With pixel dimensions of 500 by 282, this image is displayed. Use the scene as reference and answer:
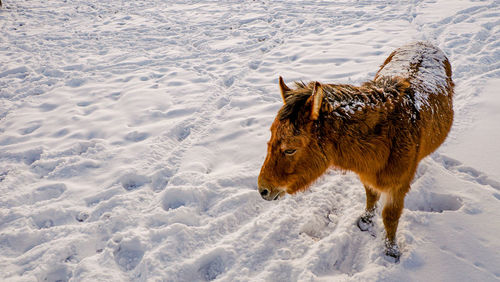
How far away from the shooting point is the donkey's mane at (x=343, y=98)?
93.4 inches

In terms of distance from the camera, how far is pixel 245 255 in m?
3.03

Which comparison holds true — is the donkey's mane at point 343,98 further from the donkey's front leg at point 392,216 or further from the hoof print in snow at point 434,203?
the hoof print in snow at point 434,203

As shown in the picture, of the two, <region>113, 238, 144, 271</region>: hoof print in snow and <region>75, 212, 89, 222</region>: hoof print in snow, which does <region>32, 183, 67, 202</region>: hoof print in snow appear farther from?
<region>113, 238, 144, 271</region>: hoof print in snow

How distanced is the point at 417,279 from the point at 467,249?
2.34 feet

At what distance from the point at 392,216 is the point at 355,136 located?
1.08 metres

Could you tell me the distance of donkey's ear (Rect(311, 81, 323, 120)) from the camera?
7.06 ft

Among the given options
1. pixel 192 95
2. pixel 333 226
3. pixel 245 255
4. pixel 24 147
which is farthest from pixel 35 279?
pixel 192 95

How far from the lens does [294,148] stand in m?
2.50

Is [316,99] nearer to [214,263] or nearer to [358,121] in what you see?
[358,121]

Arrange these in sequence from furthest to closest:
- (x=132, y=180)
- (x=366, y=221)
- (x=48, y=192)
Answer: (x=132, y=180)
(x=48, y=192)
(x=366, y=221)

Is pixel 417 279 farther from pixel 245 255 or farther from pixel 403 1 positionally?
pixel 403 1

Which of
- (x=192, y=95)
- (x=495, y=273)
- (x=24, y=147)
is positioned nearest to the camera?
(x=495, y=273)

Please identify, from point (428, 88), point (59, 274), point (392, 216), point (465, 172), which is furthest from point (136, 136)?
point (465, 172)

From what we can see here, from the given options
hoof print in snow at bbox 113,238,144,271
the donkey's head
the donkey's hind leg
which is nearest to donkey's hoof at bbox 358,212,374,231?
the donkey's hind leg
